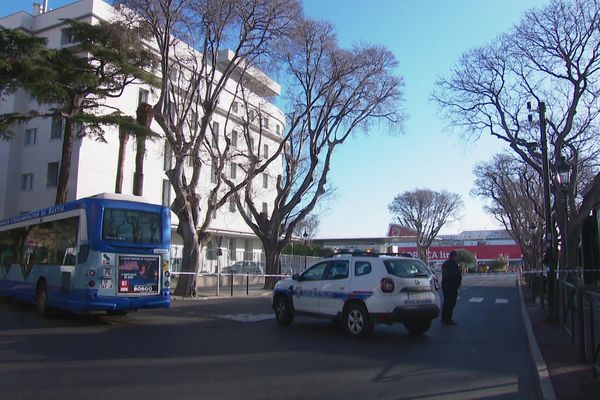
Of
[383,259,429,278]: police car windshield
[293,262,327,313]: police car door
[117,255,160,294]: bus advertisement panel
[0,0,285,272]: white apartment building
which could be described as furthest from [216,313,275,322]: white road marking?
[0,0,285,272]: white apartment building

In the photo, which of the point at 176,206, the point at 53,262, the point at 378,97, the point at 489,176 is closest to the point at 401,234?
the point at 489,176

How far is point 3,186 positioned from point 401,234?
273ft

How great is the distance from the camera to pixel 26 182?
36594 millimetres

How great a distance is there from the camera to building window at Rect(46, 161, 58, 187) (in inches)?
1388

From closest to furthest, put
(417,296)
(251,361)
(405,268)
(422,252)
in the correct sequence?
(251,361) < (417,296) < (405,268) < (422,252)

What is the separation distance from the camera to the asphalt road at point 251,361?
672 cm

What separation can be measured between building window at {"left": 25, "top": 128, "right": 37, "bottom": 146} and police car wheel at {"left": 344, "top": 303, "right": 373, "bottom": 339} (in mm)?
32167

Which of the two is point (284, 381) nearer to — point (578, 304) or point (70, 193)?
point (578, 304)

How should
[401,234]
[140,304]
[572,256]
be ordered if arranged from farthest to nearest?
1. [401,234]
2. [572,256]
3. [140,304]

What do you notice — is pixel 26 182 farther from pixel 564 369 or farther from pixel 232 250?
pixel 564 369

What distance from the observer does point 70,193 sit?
33250mm

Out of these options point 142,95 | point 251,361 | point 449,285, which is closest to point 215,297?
point 449,285

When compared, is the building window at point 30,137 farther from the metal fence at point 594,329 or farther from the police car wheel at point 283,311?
the metal fence at point 594,329

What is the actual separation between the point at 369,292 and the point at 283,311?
296 cm
